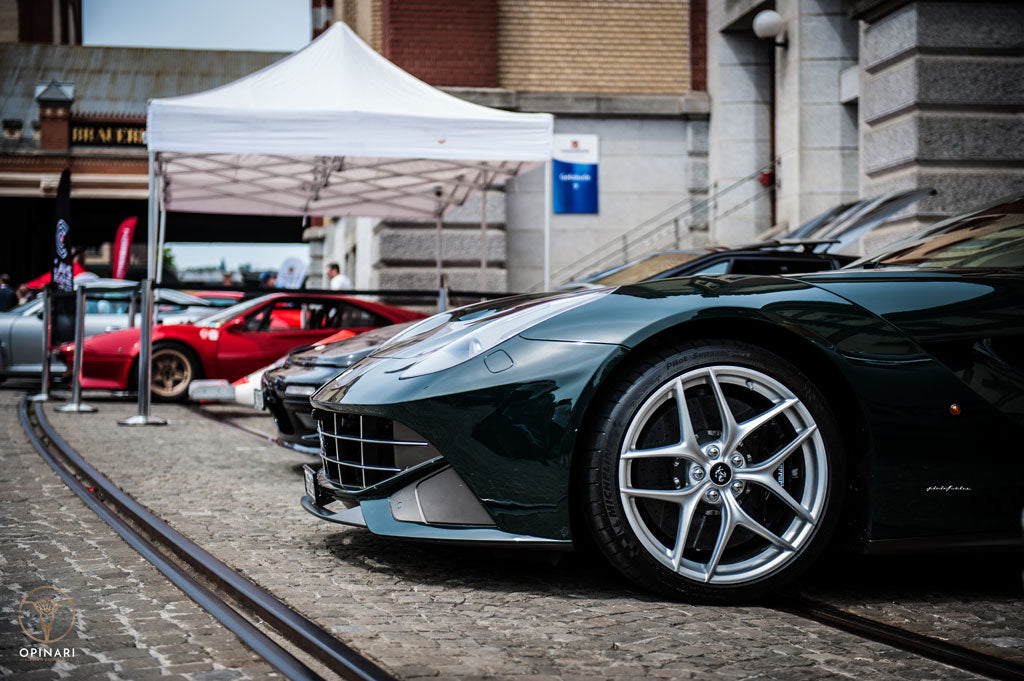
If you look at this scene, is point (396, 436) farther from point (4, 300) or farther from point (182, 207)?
point (4, 300)

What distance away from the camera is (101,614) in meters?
3.07

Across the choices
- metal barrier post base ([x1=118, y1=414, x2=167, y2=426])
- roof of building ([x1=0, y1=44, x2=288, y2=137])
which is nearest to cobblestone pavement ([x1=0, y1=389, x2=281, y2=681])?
metal barrier post base ([x1=118, y1=414, x2=167, y2=426])

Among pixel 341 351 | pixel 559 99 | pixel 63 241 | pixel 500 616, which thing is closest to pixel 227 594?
pixel 500 616

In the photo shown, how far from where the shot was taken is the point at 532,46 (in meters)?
16.3

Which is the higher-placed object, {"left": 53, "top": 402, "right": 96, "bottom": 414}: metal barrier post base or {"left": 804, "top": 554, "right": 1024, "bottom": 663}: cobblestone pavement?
{"left": 53, "top": 402, "right": 96, "bottom": 414}: metal barrier post base

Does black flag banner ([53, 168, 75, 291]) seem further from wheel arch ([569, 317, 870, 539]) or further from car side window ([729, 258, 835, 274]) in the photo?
wheel arch ([569, 317, 870, 539])

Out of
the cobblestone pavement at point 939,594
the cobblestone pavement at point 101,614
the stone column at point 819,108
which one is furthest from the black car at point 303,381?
the stone column at point 819,108

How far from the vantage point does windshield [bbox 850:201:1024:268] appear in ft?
12.3

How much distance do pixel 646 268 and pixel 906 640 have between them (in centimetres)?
422

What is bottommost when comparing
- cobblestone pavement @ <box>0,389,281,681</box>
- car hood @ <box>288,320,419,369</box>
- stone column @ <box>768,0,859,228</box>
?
cobblestone pavement @ <box>0,389,281,681</box>

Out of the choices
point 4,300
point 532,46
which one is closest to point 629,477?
point 532,46

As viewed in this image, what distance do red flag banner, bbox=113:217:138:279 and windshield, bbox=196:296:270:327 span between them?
401 centimetres

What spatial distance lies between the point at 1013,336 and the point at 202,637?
2.40 m

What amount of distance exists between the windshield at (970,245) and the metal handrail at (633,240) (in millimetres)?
11700
